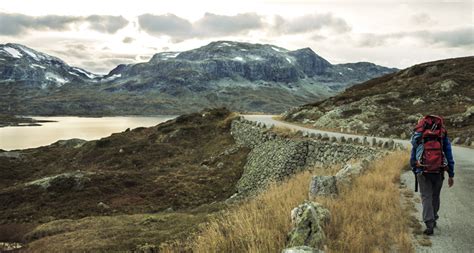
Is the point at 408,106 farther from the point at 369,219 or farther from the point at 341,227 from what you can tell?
the point at 341,227

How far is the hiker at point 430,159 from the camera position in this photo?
26.6ft

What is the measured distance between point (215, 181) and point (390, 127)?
17.0m

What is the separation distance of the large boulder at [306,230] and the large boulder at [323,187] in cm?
326

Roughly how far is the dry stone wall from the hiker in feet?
43.2

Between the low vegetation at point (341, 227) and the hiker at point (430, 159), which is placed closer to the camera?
the low vegetation at point (341, 227)

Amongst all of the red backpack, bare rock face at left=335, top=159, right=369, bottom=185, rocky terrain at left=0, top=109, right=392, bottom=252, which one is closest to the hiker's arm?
the red backpack

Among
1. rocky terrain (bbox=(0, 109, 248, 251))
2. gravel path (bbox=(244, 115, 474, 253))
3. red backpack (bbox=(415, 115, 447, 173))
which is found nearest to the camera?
gravel path (bbox=(244, 115, 474, 253))

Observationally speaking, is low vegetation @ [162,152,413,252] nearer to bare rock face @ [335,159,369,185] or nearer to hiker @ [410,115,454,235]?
hiker @ [410,115,454,235]

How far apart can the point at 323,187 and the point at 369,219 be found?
283 cm

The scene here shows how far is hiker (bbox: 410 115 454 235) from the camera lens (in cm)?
811

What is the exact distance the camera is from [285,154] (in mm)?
30562

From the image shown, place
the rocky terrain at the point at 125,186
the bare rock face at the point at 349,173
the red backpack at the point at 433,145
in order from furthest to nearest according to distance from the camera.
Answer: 1. the rocky terrain at the point at 125,186
2. the bare rock face at the point at 349,173
3. the red backpack at the point at 433,145

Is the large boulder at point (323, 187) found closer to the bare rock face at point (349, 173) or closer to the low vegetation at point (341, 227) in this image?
the low vegetation at point (341, 227)

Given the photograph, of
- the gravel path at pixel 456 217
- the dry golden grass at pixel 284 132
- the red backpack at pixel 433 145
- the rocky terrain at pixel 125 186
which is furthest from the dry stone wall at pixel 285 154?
the red backpack at pixel 433 145
